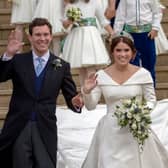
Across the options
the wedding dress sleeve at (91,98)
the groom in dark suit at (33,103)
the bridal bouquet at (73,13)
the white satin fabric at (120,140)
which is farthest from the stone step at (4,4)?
the groom in dark suit at (33,103)

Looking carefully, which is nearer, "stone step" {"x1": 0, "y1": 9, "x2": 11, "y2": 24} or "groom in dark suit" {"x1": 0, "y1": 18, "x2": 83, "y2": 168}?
"groom in dark suit" {"x1": 0, "y1": 18, "x2": 83, "y2": 168}

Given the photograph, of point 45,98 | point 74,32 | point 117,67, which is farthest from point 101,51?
point 45,98

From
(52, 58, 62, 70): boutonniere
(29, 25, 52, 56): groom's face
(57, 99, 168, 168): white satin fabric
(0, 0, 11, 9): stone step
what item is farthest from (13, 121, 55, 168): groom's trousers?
(0, 0, 11, 9): stone step

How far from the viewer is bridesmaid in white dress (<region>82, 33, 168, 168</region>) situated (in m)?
6.23

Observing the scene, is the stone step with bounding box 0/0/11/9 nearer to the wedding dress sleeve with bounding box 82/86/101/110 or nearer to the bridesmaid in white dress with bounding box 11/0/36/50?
the bridesmaid in white dress with bounding box 11/0/36/50

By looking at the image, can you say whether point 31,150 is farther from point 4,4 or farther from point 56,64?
point 4,4

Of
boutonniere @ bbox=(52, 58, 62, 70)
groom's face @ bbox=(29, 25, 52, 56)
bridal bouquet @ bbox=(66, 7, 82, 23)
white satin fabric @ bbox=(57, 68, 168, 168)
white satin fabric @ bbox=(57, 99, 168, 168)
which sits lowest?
white satin fabric @ bbox=(57, 99, 168, 168)

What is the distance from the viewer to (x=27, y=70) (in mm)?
5922

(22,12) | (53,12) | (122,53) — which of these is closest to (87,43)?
(53,12)

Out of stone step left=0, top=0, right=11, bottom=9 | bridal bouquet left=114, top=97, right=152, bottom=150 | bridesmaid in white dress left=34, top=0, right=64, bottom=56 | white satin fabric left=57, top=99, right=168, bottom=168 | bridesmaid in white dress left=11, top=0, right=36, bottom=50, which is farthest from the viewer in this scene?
stone step left=0, top=0, right=11, bottom=9

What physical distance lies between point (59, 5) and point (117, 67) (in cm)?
353

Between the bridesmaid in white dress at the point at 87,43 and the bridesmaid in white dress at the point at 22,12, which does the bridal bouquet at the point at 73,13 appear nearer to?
the bridesmaid in white dress at the point at 87,43

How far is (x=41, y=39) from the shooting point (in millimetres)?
5883

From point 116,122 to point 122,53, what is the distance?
59 cm
